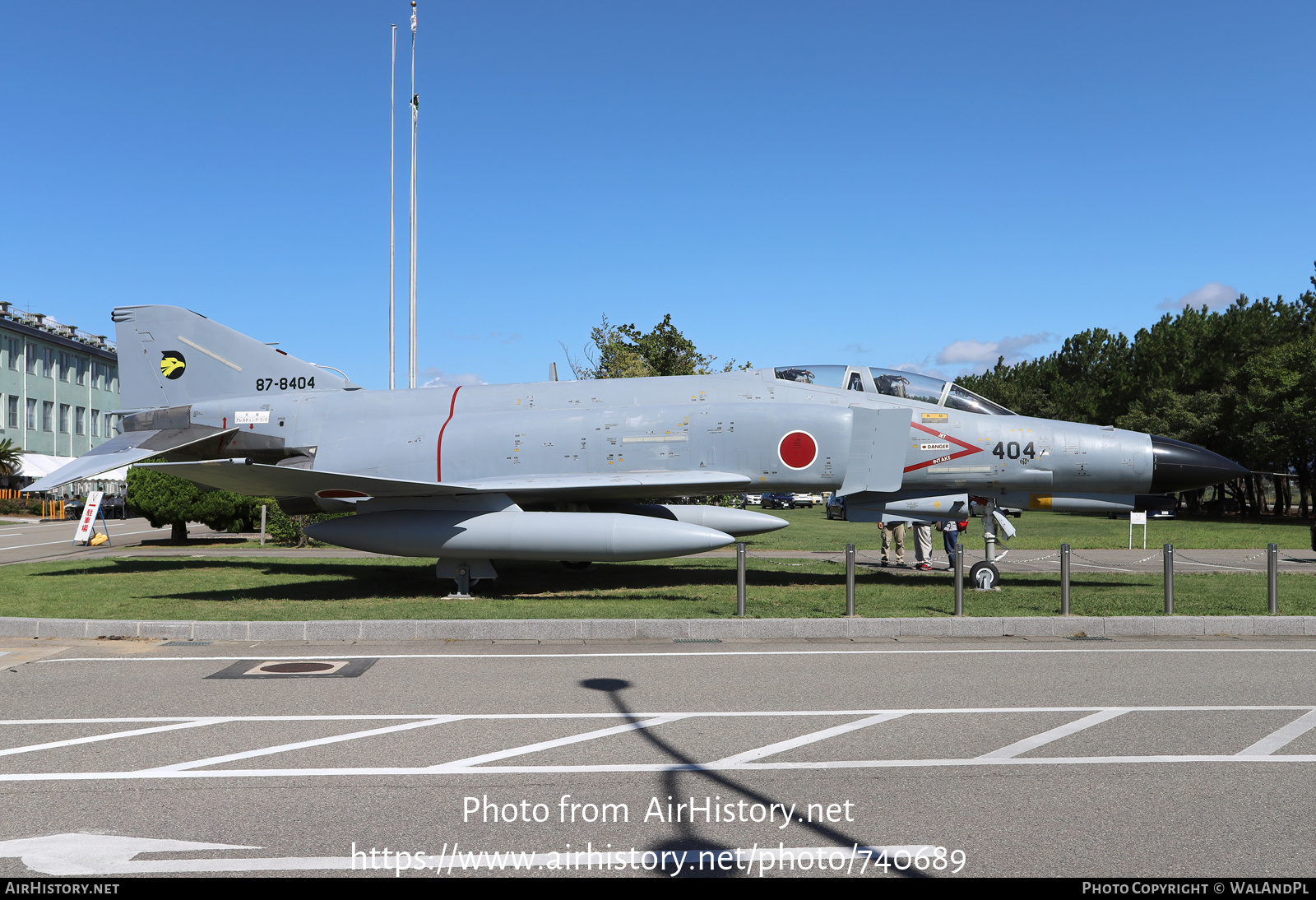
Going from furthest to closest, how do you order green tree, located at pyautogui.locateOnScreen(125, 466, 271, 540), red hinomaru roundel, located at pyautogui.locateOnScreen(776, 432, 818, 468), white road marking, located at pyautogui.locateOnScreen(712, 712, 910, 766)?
green tree, located at pyautogui.locateOnScreen(125, 466, 271, 540), red hinomaru roundel, located at pyautogui.locateOnScreen(776, 432, 818, 468), white road marking, located at pyautogui.locateOnScreen(712, 712, 910, 766)

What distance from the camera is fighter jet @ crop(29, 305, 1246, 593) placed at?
1202cm

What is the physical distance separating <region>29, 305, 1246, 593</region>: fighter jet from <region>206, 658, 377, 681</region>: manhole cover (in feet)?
12.1

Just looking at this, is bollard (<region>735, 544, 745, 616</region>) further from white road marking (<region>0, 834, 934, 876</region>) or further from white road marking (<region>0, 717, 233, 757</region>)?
white road marking (<region>0, 834, 934, 876</region>)

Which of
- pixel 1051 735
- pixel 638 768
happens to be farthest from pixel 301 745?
pixel 1051 735

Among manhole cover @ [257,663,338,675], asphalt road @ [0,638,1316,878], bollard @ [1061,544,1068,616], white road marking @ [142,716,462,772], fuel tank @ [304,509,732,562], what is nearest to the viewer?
asphalt road @ [0,638,1316,878]

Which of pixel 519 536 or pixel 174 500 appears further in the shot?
pixel 174 500

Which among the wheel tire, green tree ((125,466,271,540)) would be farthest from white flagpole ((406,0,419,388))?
the wheel tire

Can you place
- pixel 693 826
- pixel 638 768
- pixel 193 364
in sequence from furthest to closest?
pixel 193 364
pixel 638 768
pixel 693 826

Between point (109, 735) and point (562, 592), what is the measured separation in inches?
310

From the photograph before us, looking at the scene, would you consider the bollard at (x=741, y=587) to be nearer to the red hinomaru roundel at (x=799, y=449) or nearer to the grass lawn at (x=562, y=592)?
the grass lawn at (x=562, y=592)

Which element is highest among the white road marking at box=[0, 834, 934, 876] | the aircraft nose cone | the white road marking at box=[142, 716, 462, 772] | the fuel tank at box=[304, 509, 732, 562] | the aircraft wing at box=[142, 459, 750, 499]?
the aircraft nose cone

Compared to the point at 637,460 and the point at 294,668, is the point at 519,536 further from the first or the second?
the point at 294,668

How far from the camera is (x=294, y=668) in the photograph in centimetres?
789

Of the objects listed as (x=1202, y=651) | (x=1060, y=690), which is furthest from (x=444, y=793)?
(x=1202, y=651)
